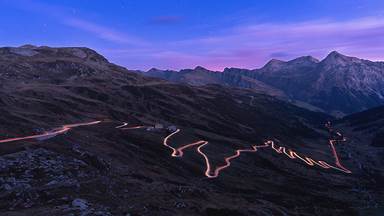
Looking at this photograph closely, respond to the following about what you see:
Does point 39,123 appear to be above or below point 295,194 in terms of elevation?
above

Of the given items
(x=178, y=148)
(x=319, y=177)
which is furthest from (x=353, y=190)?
(x=178, y=148)

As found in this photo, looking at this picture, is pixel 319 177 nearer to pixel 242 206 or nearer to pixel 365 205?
pixel 365 205

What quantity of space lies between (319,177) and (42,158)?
5038 inches

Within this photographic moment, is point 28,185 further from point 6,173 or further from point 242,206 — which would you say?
point 242,206

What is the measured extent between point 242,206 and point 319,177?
107125mm

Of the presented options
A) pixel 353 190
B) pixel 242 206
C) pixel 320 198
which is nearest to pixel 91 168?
pixel 242 206

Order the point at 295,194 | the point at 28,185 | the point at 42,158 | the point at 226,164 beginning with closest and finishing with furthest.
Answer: the point at 28,185 < the point at 42,158 < the point at 295,194 < the point at 226,164

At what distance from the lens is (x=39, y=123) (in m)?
151

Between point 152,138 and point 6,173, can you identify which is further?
point 152,138

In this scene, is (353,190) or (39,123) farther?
(353,190)

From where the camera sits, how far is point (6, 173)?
254 feet

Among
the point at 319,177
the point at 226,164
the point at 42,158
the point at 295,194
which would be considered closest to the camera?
the point at 42,158

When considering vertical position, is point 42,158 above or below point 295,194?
above

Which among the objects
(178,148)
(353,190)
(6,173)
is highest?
(6,173)
